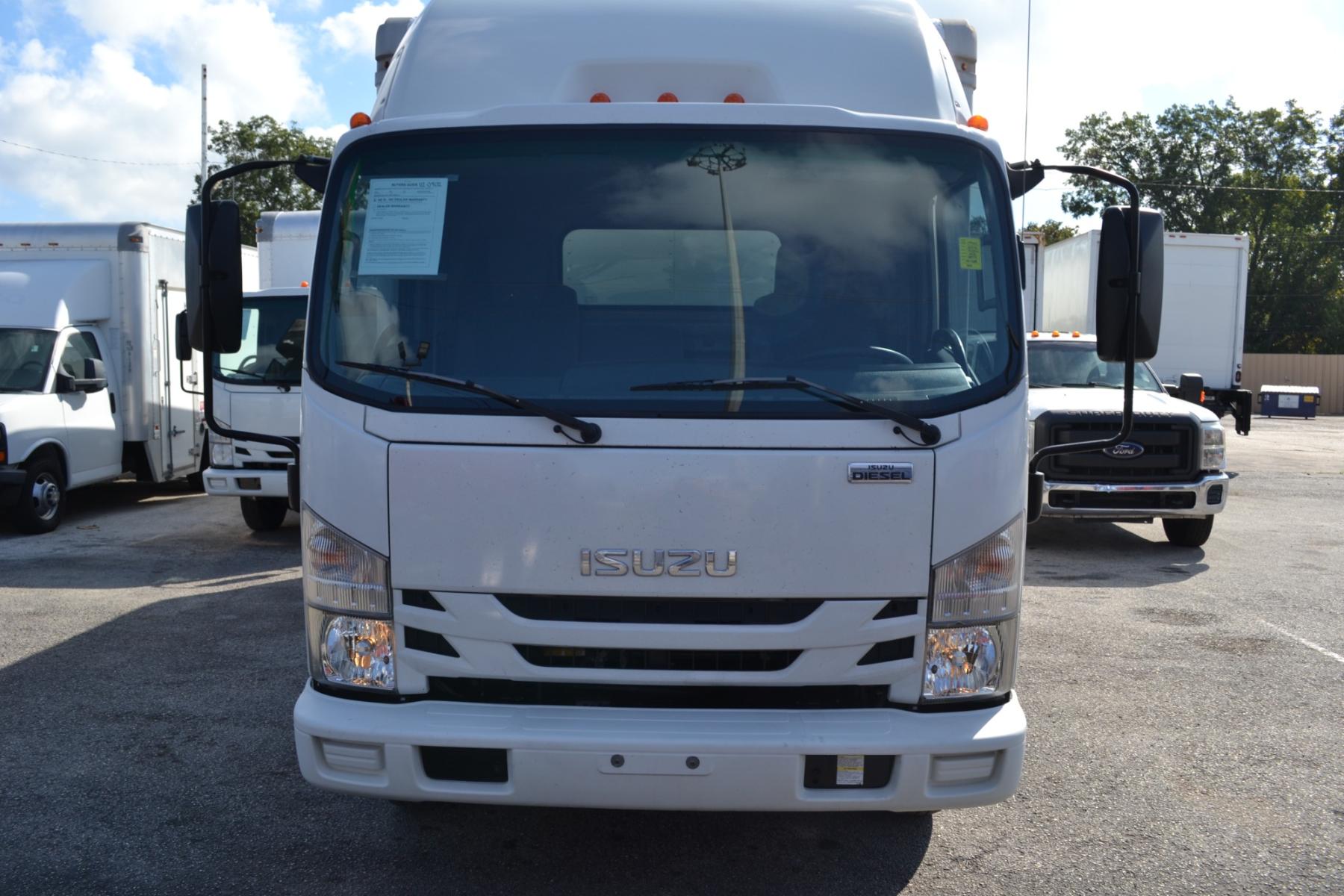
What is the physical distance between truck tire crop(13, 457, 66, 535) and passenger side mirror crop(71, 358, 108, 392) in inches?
28.8

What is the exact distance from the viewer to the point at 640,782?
3.24 m

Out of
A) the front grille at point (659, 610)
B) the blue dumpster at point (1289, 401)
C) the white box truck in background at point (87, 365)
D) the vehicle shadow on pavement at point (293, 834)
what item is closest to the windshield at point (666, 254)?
the front grille at point (659, 610)

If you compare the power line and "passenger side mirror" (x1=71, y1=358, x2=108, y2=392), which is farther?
the power line

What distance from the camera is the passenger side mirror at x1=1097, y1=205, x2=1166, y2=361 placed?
12.3ft

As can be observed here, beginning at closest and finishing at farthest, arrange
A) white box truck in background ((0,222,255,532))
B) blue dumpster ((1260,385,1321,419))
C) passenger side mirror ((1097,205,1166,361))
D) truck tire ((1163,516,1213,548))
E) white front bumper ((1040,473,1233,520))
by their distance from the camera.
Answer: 1. passenger side mirror ((1097,205,1166,361))
2. white front bumper ((1040,473,1233,520))
3. truck tire ((1163,516,1213,548))
4. white box truck in background ((0,222,255,532))
5. blue dumpster ((1260,385,1321,419))

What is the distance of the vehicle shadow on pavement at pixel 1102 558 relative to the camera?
367 inches

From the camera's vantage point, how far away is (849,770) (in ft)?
10.7

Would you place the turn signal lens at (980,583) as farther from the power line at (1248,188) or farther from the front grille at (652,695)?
the power line at (1248,188)

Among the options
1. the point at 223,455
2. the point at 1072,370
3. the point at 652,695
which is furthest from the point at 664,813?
the point at 1072,370

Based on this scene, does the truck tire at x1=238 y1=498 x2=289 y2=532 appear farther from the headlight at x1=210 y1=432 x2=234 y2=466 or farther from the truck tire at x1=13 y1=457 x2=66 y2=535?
the truck tire at x1=13 y1=457 x2=66 y2=535

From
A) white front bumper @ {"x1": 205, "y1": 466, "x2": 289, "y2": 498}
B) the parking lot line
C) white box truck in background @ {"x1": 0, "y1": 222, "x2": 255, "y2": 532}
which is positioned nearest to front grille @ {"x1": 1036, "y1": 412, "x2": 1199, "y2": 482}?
the parking lot line

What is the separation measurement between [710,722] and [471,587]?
0.76 m

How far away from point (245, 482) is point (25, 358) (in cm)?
291

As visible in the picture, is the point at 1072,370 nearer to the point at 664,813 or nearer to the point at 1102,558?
the point at 1102,558
